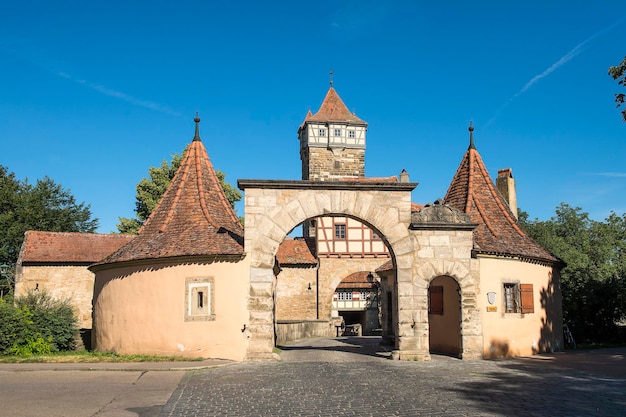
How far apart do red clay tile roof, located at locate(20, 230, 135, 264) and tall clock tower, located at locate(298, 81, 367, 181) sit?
1986 centimetres

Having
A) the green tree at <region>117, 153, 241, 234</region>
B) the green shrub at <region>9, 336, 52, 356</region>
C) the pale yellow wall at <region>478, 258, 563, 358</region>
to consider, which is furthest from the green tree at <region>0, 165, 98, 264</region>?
the pale yellow wall at <region>478, 258, 563, 358</region>

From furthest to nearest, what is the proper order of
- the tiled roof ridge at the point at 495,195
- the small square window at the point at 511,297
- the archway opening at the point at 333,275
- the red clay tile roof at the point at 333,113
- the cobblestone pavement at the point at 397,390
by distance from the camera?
the red clay tile roof at the point at 333,113 → the archway opening at the point at 333,275 → the tiled roof ridge at the point at 495,195 → the small square window at the point at 511,297 → the cobblestone pavement at the point at 397,390

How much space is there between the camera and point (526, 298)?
17.2 metres

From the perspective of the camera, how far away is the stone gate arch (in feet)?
51.5

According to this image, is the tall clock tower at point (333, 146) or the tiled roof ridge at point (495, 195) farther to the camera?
the tall clock tower at point (333, 146)

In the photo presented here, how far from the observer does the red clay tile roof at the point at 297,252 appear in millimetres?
35594

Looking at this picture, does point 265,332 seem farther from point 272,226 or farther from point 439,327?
point 439,327

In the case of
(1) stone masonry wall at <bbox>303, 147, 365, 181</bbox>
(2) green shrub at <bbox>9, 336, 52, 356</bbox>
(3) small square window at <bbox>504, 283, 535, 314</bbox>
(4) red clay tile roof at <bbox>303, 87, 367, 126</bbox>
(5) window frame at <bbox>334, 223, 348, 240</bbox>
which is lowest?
(2) green shrub at <bbox>9, 336, 52, 356</bbox>

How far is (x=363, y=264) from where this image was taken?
3688 cm

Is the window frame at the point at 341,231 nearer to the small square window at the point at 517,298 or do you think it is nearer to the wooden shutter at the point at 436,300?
the wooden shutter at the point at 436,300

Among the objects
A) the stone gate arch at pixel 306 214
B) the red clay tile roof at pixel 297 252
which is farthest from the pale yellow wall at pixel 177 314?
the red clay tile roof at pixel 297 252

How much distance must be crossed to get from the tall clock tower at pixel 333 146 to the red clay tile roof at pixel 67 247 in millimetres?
19855

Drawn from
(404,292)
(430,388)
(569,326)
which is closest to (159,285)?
(404,292)

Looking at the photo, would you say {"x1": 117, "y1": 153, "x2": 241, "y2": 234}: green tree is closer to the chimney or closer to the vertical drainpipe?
the vertical drainpipe
